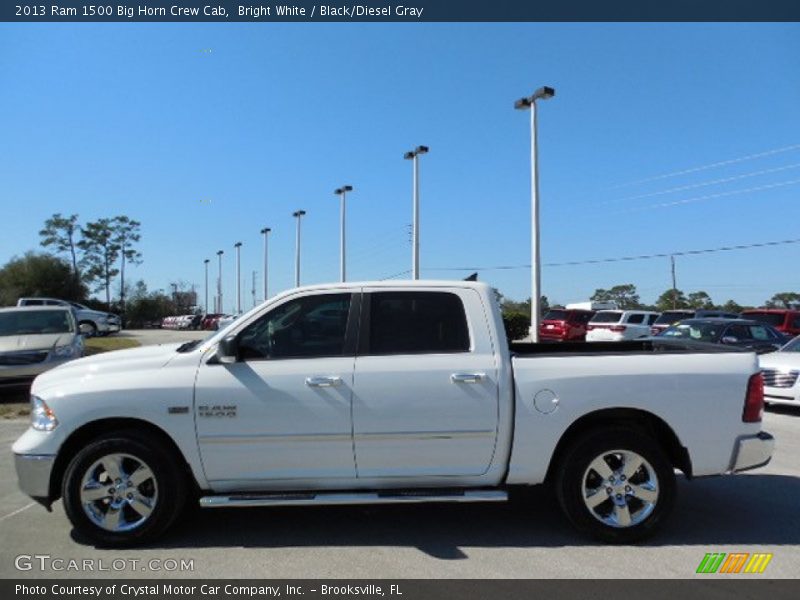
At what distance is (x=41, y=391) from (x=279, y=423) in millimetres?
1742

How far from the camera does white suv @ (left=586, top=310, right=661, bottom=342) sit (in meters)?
25.3

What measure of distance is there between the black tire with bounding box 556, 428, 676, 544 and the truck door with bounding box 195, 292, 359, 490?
1.55 m

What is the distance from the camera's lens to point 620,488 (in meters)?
4.99

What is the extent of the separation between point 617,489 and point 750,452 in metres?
0.98

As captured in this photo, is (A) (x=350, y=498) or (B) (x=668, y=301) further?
(B) (x=668, y=301)

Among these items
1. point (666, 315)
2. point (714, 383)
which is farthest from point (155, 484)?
point (666, 315)

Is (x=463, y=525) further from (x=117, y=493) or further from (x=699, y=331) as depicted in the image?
(x=699, y=331)

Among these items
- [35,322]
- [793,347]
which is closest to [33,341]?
[35,322]

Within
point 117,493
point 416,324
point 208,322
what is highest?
point 416,324

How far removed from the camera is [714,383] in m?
4.98

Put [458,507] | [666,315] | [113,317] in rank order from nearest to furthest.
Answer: [458,507], [666,315], [113,317]

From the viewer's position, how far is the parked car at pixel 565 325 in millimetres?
27172

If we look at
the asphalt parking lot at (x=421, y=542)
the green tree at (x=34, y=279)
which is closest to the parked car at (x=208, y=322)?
the green tree at (x=34, y=279)

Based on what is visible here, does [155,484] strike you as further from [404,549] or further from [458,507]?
[458,507]
